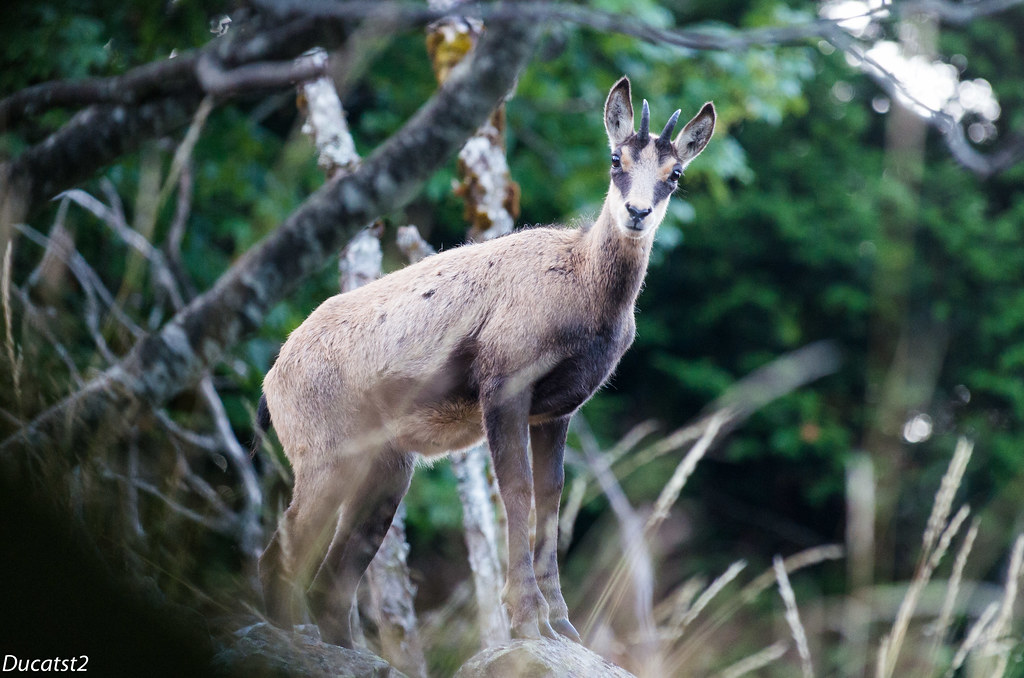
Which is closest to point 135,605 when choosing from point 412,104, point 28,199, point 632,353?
point 28,199

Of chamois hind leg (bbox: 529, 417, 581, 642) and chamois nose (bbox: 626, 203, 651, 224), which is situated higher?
chamois nose (bbox: 626, 203, 651, 224)

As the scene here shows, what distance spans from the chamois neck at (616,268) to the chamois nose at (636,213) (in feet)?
0.38

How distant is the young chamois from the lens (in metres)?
3.66

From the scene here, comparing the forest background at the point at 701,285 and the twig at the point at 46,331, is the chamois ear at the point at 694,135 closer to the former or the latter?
the forest background at the point at 701,285

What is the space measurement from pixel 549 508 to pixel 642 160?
4.72 ft

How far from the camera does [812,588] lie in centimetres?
1337

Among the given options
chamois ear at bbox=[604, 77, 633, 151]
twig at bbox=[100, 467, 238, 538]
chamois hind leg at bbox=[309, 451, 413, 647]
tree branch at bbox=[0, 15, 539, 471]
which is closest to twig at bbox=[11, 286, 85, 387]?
twig at bbox=[100, 467, 238, 538]

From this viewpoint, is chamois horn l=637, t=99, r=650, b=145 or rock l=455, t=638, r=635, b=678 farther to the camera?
chamois horn l=637, t=99, r=650, b=145

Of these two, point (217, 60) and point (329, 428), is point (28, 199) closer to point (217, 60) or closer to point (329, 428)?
point (217, 60)

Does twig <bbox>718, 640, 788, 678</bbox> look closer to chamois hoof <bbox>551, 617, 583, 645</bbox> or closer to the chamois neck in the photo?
chamois hoof <bbox>551, 617, 583, 645</bbox>

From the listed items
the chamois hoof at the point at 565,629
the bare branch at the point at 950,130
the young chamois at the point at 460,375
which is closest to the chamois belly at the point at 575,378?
the young chamois at the point at 460,375

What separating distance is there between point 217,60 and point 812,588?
12150 millimetres

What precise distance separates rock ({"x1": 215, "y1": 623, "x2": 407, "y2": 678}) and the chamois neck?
5.10 feet

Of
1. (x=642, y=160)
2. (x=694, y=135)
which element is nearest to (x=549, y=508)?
(x=642, y=160)
